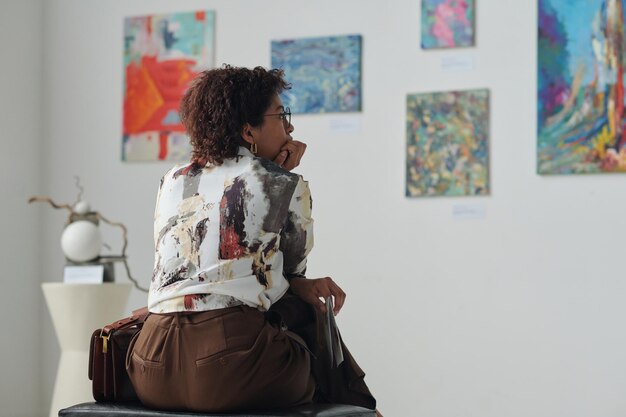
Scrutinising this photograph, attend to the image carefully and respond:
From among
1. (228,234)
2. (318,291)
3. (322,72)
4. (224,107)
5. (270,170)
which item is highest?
(322,72)

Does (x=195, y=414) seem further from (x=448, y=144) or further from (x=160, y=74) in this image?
(x=160, y=74)

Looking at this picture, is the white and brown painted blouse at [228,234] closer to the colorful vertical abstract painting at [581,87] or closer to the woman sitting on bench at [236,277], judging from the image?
the woman sitting on bench at [236,277]

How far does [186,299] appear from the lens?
247cm

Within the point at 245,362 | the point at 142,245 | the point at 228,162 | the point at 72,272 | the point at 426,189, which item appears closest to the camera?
the point at 245,362

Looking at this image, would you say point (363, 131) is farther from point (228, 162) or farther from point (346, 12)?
point (228, 162)

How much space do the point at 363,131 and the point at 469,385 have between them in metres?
1.41

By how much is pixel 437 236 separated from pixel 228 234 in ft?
8.58

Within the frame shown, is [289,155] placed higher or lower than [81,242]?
higher

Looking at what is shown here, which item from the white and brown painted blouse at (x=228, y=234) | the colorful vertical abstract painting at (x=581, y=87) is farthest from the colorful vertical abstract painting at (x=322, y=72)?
the white and brown painted blouse at (x=228, y=234)

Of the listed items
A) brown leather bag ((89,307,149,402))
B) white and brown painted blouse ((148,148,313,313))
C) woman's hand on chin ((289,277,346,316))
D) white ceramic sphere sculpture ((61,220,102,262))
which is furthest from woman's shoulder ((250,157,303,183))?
white ceramic sphere sculpture ((61,220,102,262))

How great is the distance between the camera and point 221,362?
2.39 m

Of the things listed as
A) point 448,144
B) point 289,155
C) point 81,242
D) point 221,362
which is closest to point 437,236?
point 448,144

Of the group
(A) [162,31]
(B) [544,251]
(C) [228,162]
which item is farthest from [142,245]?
(C) [228,162]

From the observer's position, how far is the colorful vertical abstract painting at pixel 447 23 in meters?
4.95
